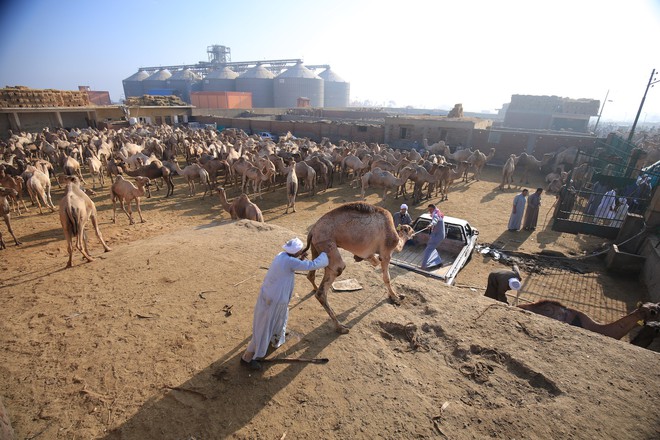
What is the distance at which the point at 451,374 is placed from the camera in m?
4.11

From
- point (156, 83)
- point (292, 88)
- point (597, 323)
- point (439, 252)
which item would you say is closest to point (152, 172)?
point (439, 252)

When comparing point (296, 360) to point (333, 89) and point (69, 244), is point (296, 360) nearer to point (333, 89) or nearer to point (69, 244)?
point (69, 244)

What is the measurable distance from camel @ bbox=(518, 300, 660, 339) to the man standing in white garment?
4213 millimetres

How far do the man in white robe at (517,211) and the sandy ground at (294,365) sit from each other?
17.3 feet

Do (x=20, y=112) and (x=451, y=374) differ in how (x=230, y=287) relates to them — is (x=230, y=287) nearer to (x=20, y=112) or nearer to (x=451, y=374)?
(x=451, y=374)

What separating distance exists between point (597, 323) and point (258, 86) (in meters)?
76.2

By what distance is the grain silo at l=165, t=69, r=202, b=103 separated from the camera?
240ft

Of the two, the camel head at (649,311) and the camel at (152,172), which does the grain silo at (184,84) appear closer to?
the camel at (152,172)

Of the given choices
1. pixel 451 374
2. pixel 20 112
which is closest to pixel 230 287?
pixel 451 374

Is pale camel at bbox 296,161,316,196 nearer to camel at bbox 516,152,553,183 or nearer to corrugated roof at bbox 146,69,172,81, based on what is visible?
camel at bbox 516,152,553,183

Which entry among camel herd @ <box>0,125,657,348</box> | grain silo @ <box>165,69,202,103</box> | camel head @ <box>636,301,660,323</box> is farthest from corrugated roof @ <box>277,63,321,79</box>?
camel head @ <box>636,301,660,323</box>

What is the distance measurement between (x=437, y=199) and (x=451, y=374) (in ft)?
42.6

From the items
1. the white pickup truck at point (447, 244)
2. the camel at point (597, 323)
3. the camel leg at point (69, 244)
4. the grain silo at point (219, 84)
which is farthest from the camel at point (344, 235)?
the grain silo at point (219, 84)

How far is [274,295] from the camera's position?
3.97 meters
